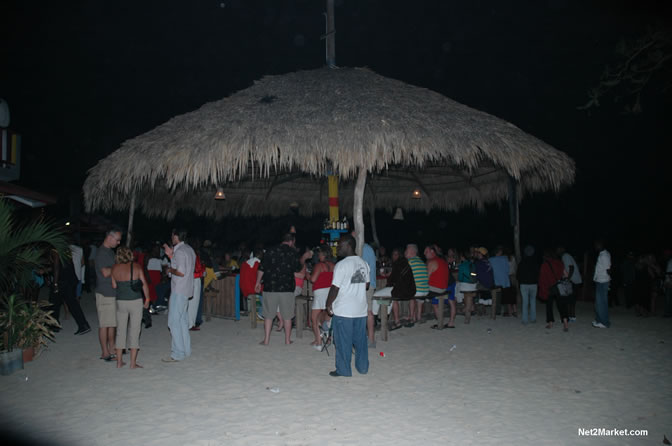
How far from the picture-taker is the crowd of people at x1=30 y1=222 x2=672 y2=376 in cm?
645

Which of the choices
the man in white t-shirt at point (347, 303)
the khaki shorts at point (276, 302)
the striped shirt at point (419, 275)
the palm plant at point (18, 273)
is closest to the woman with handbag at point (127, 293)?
the palm plant at point (18, 273)

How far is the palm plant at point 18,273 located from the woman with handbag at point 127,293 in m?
1.22

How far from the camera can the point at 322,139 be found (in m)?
8.31

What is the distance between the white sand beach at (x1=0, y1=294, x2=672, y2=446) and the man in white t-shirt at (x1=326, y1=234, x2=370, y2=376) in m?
0.36

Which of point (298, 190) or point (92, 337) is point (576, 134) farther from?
point (92, 337)

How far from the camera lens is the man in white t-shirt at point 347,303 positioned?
622 centimetres

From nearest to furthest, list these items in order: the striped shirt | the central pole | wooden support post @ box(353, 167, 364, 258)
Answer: wooden support post @ box(353, 167, 364, 258) < the striped shirt < the central pole

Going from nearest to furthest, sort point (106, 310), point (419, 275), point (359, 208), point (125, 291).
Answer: point (125, 291), point (106, 310), point (359, 208), point (419, 275)

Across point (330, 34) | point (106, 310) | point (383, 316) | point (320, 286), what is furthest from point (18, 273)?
point (330, 34)

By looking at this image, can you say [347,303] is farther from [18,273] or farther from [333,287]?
[18,273]

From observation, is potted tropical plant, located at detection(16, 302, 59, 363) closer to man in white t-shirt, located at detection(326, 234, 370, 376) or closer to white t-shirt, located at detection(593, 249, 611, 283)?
man in white t-shirt, located at detection(326, 234, 370, 376)

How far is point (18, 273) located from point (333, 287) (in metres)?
4.48

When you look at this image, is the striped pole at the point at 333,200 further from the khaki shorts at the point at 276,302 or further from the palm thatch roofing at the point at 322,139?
the khaki shorts at the point at 276,302

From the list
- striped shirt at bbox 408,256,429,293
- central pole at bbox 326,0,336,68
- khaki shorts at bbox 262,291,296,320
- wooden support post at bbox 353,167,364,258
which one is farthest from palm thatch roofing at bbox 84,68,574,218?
khaki shorts at bbox 262,291,296,320
